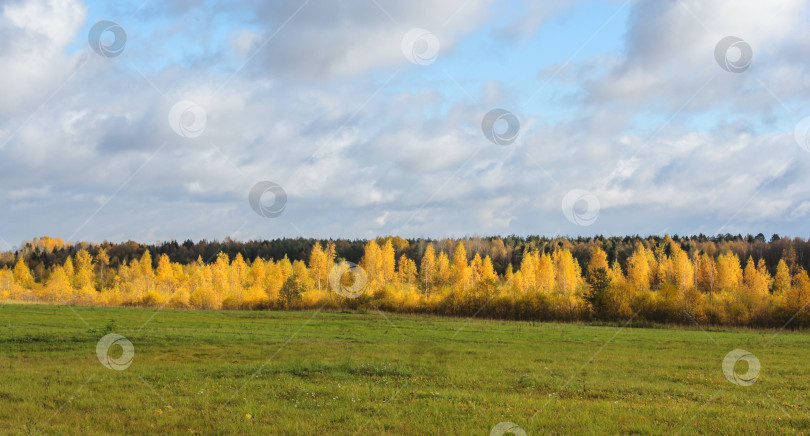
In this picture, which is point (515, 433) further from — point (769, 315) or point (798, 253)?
point (798, 253)

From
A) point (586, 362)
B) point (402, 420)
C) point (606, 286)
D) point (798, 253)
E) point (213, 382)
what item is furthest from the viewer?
point (798, 253)

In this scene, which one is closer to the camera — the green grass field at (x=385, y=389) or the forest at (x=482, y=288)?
the green grass field at (x=385, y=389)

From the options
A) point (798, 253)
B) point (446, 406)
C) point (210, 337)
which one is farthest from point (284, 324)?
point (798, 253)

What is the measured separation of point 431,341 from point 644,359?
1535 centimetres

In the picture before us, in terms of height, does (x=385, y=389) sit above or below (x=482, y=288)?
below

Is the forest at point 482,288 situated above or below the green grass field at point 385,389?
above

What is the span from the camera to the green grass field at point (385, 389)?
15172mm

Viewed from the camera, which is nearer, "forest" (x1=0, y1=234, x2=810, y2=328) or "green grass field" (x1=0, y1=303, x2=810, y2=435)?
"green grass field" (x1=0, y1=303, x2=810, y2=435)

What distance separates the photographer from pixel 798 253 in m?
182

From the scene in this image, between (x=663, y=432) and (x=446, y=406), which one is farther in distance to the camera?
(x=446, y=406)

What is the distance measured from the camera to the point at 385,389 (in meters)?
20.0

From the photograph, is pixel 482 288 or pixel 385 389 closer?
pixel 385 389

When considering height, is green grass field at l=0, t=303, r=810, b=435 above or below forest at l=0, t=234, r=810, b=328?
below

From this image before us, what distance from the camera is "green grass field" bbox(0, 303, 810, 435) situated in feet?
49.8
